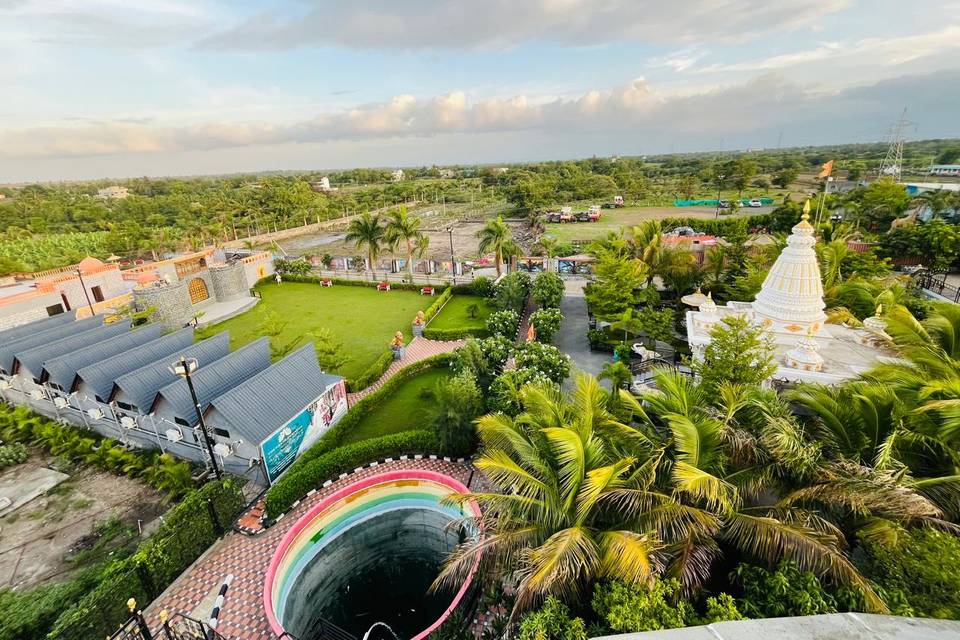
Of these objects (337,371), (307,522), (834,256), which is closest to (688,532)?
(307,522)

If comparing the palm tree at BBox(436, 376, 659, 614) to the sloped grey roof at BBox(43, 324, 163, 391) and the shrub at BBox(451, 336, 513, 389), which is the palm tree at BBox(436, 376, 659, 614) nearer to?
the shrub at BBox(451, 336, 513, 389)

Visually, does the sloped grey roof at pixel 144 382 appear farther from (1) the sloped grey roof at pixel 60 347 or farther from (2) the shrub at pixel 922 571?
(2) the shrub at pixel 922 571

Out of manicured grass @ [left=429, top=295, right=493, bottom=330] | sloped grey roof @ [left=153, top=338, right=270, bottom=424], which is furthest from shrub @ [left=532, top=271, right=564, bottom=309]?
sloped grey roof @ [left=153, top=338, right=270, bottom=424]

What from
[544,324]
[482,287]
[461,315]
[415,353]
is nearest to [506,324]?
[544,324]

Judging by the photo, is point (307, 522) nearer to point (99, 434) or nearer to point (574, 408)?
point (574, 408)

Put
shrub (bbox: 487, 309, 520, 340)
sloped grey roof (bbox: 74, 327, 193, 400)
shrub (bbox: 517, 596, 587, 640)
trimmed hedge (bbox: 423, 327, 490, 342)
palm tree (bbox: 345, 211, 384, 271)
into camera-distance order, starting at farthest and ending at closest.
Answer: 1. palm tree (bbox: 345, 211, 384, 271)
2. trimmed hedge (bbox: 423, 327, 490, 342)
3. shrub (bbox: 487, 309, 520, 340)
4. sloped grey roof (bbox: 74, 327, 193, 400)
5. shrub (bbox: 517, 596, 587, 640)

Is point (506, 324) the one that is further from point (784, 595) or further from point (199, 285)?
point (199, 285)
